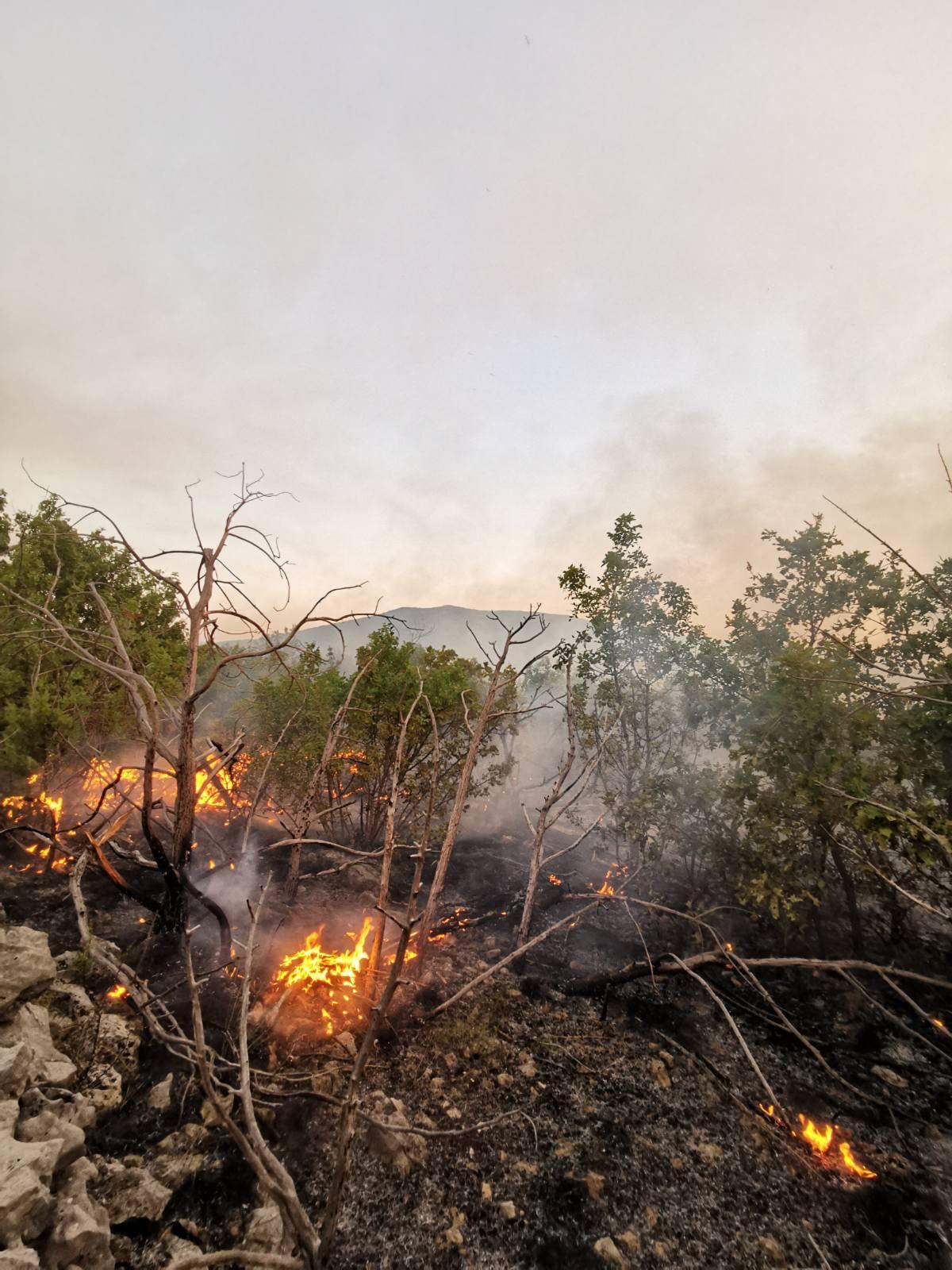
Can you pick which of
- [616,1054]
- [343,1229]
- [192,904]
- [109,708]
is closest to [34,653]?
[109,708]

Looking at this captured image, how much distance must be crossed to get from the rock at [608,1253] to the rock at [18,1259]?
4.62 metres

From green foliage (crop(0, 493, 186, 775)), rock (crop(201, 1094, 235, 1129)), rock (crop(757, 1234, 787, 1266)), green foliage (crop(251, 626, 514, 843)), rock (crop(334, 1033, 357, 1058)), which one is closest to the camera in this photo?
rock (crop(757, 1234, 787, 1266))

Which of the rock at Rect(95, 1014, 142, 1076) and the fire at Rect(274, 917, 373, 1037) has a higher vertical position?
the fire at Rect(274, 917, 373, 1037)

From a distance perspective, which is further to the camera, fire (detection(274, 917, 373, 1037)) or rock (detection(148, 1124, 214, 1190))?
fire (detection(274, 917, 373, 1037))

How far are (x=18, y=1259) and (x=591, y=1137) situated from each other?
18.1 feet

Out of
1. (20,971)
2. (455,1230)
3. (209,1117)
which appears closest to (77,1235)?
(209,1117)

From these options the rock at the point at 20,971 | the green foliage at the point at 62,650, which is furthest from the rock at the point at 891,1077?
the green foliage at the point at 62,650

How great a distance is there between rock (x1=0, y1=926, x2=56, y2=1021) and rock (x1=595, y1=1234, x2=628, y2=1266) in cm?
638

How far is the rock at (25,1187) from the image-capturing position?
3.09 metres

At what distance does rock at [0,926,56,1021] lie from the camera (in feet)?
16.3

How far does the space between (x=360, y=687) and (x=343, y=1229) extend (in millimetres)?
9709

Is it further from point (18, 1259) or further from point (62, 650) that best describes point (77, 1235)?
point (62, 650)

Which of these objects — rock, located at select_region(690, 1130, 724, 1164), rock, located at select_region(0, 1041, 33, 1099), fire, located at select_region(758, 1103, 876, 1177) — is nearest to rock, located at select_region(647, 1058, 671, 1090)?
rock, located at select_region(690, 1130, 724, 1164)

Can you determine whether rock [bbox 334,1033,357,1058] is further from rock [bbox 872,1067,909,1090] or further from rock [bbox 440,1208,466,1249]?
rock [bbox 872,1067,909,1090]
